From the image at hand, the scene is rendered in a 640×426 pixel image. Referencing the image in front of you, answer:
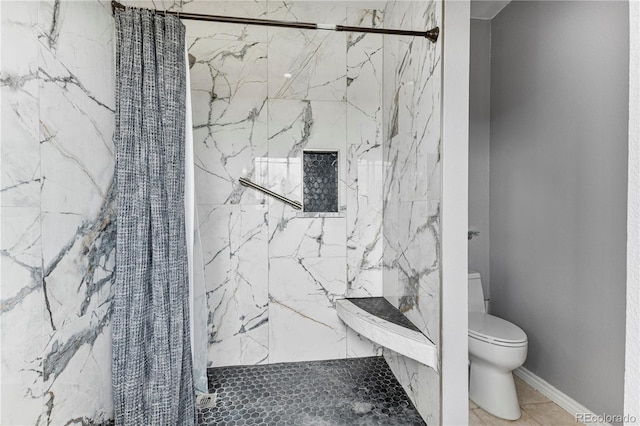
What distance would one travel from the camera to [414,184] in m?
1.97

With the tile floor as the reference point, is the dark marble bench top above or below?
above


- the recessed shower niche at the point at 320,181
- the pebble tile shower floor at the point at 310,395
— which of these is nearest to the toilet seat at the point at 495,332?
the pebble tile shower floor at the point at 310,395

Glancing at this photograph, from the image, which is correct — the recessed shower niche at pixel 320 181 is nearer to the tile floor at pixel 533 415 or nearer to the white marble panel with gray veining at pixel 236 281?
the white marble panel with gray veining at pixel 236 281

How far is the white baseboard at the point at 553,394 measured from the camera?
1.95 metres

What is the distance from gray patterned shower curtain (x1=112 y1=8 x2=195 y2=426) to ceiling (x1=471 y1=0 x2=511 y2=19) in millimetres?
2192

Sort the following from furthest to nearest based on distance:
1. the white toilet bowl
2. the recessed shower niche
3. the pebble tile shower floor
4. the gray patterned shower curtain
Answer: the recessed shower niche < the white toilet bowl < the pebble tile shower floor < the gray patterned shower curtain

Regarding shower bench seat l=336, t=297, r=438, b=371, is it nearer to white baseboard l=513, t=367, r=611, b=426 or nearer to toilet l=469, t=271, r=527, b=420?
toilet l=469, t=271, r=527, b=420

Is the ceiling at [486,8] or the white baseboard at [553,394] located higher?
the ceiling at [486,8]

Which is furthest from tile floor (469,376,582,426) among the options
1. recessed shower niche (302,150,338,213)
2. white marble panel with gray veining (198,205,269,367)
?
recessed shower niche (302,150,338,213)

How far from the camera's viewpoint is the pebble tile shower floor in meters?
1.83

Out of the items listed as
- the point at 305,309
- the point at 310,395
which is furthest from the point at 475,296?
the point at 310,395

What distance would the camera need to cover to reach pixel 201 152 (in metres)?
2.36

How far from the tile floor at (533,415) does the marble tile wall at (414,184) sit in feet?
1.32

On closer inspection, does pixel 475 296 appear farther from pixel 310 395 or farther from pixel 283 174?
pixel 283 174
